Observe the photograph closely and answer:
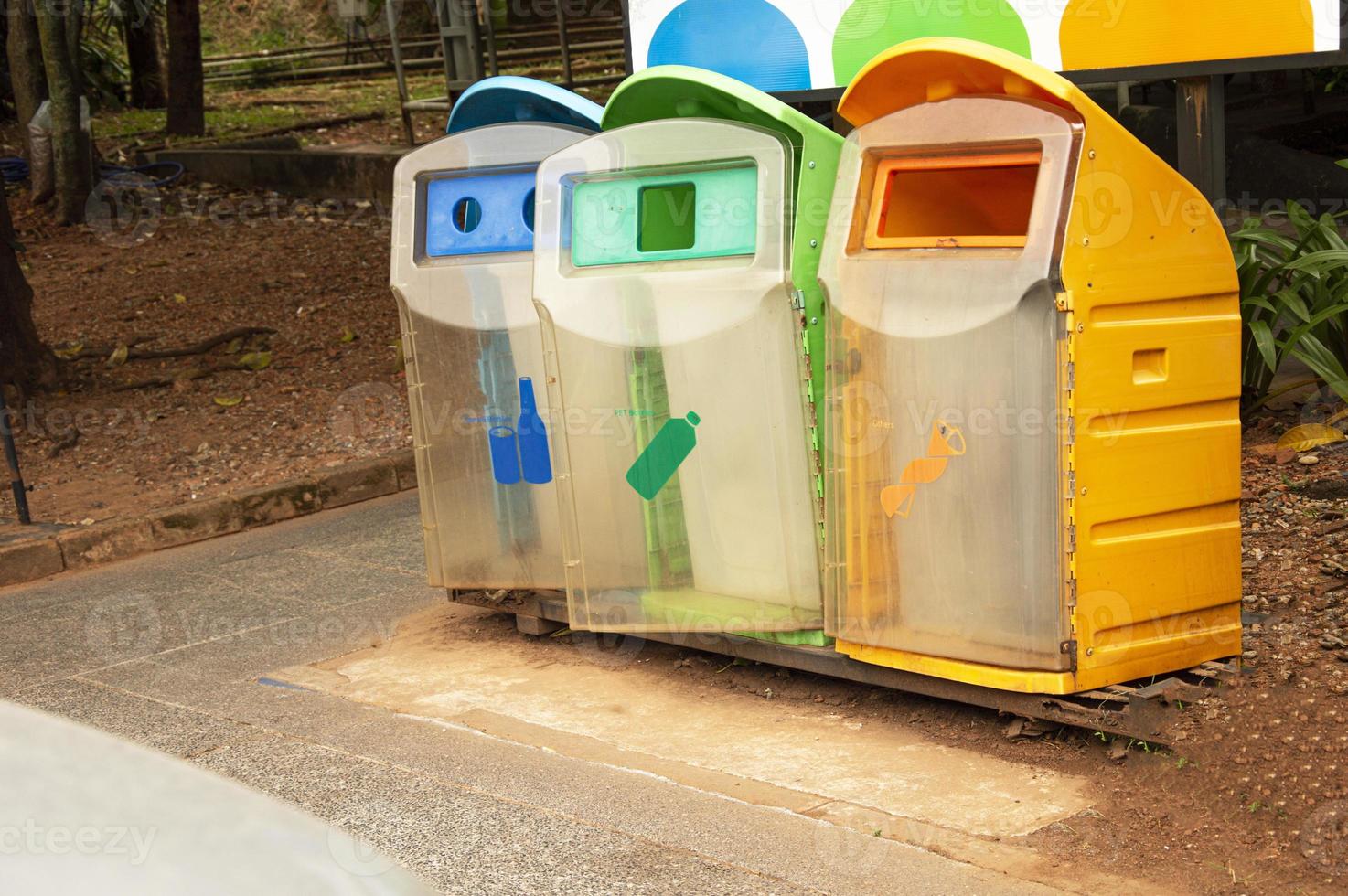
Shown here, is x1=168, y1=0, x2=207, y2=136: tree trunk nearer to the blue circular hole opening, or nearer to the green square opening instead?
the blue circular hole opening

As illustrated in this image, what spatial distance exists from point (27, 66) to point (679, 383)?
11182mm

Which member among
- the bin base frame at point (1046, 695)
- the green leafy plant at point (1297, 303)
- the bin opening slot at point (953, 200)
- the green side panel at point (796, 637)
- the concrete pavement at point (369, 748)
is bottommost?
the concrete pavement at point (369, 748)

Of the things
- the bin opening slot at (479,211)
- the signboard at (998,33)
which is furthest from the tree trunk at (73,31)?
the bin opening slot at (479,211)

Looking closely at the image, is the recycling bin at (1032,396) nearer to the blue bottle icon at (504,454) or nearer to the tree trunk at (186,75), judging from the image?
the blue bottle icon at (504,454)

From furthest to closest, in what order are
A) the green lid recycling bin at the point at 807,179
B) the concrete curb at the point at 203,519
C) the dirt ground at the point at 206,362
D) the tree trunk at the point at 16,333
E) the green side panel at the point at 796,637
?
the tree trunk at the point at 16,333, the dirt ground at the point at 206,362, the concrete curb at the point at 203,519, the green side panel at the point at 796,637, the green lid recycling bin at the point at 807,179

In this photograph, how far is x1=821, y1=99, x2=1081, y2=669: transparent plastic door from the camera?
3.74 m

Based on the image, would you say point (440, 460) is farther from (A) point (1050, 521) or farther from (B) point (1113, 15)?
(B) point (1113, 15)

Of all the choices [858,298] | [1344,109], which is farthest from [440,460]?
[1344,109]

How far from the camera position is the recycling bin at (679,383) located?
172 inches

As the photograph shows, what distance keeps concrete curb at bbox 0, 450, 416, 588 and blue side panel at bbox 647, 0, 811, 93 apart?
270 centimetres

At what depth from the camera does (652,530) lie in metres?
4.71

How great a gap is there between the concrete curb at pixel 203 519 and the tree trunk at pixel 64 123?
643 centimetres

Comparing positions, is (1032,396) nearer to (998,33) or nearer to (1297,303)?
(998,33)

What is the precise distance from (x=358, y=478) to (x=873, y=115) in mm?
4379
